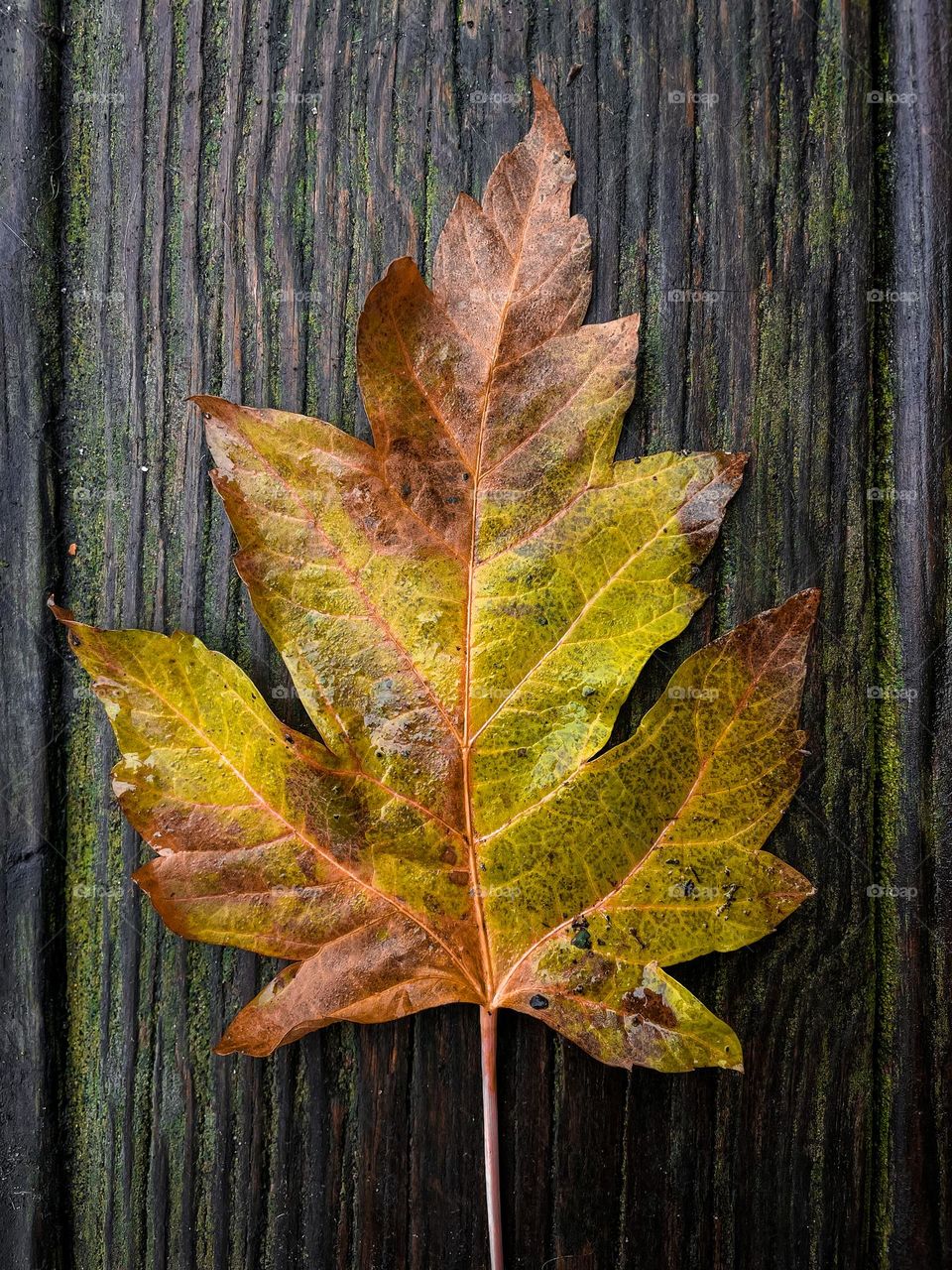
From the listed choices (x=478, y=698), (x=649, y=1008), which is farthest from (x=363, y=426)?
(x=649, y=1008)

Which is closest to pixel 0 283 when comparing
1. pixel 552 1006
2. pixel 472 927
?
pixel 472 927

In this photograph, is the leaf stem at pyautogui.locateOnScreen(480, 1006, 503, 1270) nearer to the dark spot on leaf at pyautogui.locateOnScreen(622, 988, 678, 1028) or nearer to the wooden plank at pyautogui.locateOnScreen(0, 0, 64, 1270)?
the dark spot on leaf at pyautogui.locateOnScreen(622, 988, 678, 1028)

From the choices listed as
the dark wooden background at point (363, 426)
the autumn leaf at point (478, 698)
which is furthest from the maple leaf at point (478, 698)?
the dark wooden background at point (363, 426)

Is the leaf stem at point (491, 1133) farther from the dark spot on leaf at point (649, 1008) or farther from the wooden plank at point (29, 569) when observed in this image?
the wooden plank at point (29, 569)

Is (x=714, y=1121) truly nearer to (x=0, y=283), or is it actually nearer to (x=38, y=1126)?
(x=38, y=1126)

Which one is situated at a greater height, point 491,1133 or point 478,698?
point 478,698

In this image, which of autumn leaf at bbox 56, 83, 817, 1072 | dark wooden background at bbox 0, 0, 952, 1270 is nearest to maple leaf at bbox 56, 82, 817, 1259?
autumn leaf at bbox 56, 83, 817, 1072

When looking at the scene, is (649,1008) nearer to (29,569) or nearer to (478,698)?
(478,698)
